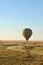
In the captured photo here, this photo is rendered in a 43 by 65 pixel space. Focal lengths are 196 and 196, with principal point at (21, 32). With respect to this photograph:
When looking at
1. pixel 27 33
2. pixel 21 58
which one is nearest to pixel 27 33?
pixel 27 33

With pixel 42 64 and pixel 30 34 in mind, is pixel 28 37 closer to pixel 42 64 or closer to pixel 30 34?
pixel 30 34

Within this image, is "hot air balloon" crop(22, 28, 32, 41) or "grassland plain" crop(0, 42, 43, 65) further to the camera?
"hot air balloon" crop(22, 28, 32, 41)

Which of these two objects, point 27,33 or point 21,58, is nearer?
point 21,58

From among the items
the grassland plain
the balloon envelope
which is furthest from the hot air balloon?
the grassland plain

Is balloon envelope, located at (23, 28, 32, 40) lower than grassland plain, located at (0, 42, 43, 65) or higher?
higher

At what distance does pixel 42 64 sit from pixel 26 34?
50637mm

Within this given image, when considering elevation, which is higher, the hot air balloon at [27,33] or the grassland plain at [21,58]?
the hot air balloon at [27,33]

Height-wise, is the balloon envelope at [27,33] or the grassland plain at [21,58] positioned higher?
the balloon envelope at [27,33]

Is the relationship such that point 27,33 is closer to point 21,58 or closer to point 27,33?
point 27,33

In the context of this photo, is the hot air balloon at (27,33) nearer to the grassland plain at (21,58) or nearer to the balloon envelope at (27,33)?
the balloon envelope at (27,33)

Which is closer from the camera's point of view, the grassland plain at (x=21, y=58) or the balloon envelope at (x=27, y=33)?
the grassland plain at (x=21, y=58)

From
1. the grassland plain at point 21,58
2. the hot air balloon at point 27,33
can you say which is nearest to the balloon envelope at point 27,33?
the hot air balloon at point 27,33

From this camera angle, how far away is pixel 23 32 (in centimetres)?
8312

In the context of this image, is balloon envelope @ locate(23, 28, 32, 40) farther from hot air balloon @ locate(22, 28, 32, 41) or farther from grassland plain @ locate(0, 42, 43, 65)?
grassland plain @ locate(0, 42, 43, 65)
